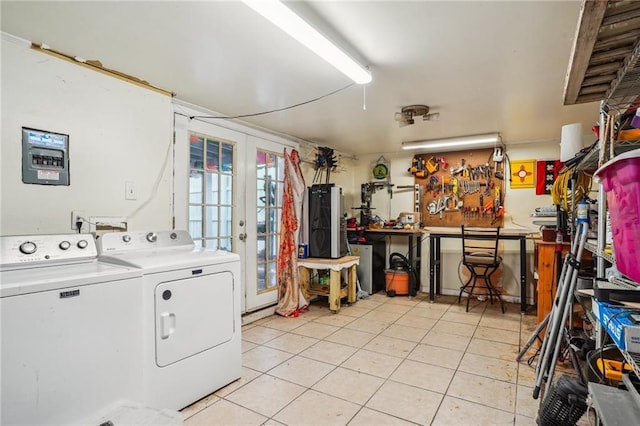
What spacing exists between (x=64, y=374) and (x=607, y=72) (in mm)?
3017

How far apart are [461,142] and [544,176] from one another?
127 cm

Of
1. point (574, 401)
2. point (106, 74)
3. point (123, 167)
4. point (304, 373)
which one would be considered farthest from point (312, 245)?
point (574, 401)

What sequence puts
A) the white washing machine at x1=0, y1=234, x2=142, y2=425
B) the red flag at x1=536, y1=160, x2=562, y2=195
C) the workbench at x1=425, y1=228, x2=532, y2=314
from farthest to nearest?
the red flag at x1=536, y1=160, x2=562, y2=195
the workbench at x1=425, y1=228, x2=532, y2=314
the white washing machine at x1=0, y1=234, x2=142, y2=425

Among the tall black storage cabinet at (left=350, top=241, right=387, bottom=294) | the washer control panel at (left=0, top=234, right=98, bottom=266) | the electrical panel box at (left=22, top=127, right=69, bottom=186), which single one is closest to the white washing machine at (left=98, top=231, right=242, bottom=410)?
the washer control panel at (left=0, top=234, right=98, bottom=266)

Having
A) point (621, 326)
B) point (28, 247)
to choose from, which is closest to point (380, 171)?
point (621, 326)

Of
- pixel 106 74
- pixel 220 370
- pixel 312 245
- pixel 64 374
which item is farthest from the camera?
pixel 312 245

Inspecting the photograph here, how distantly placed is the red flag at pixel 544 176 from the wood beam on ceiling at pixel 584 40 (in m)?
3.09

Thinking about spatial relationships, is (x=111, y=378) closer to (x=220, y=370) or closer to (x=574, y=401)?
(x=220, y=370)

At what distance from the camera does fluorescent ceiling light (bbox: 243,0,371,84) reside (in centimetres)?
145

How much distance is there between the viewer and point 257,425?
6.24 ft

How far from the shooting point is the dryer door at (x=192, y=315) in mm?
1958

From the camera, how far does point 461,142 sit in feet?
14.4

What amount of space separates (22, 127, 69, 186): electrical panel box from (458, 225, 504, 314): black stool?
410cm

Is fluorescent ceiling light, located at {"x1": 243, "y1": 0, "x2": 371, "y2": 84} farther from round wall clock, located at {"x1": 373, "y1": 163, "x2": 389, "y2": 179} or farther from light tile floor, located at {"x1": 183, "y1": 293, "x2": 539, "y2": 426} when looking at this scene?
round wall clock, located at {"x1": 373, "y1": 163, "x2": 389, "y2": 179}
